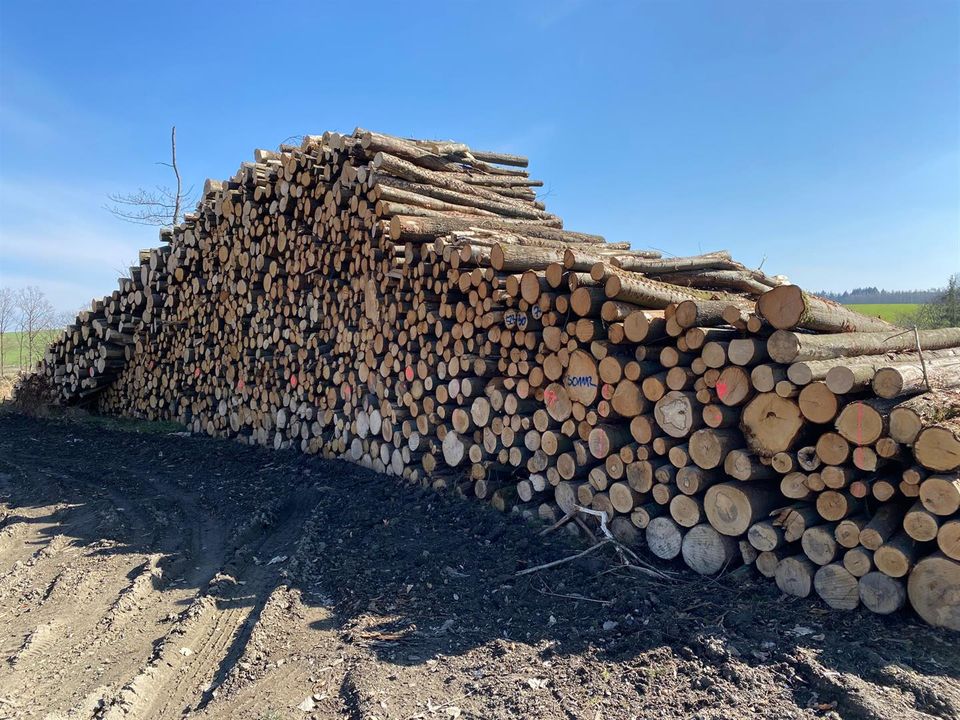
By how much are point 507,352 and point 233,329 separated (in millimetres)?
5265

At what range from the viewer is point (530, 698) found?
311cm

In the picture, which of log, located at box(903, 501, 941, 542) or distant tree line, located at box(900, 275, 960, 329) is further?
distant tree line, located at box(900, 275, 960, 329)

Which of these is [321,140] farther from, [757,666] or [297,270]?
[757,666]

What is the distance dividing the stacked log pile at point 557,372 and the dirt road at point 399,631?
0.40 metres

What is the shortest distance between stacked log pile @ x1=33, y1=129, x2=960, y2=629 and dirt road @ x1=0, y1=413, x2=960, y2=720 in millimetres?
397

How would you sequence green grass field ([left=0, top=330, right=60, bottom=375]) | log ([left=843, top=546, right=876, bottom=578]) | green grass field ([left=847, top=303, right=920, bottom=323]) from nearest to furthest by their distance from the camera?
log ([left=843, top=546, right=876, bottom=578]), green grass field ([left=847, top=303, right=920, bottom=323]), green grass field ([left=0, top=330, right=60, bottom=375])

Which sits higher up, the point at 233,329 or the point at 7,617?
the point at 233,329

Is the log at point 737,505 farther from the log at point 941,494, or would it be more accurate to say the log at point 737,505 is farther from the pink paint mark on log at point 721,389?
the log at point 941,494

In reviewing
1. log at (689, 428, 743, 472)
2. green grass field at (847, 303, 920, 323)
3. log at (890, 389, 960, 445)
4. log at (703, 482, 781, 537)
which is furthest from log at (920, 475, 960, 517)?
green grass field at (847, 303, 920, 323)

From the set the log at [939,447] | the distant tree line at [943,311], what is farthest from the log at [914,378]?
the distant tree line at [943,311]

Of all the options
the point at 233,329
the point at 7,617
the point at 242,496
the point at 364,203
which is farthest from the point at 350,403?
the point at 7,617

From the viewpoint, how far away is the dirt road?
10.1 feet

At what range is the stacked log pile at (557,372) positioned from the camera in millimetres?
3688

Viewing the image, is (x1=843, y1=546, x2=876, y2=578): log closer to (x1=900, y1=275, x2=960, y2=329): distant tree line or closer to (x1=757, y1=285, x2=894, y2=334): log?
(x1=757, y1=285, x2=894, y2=334): log
